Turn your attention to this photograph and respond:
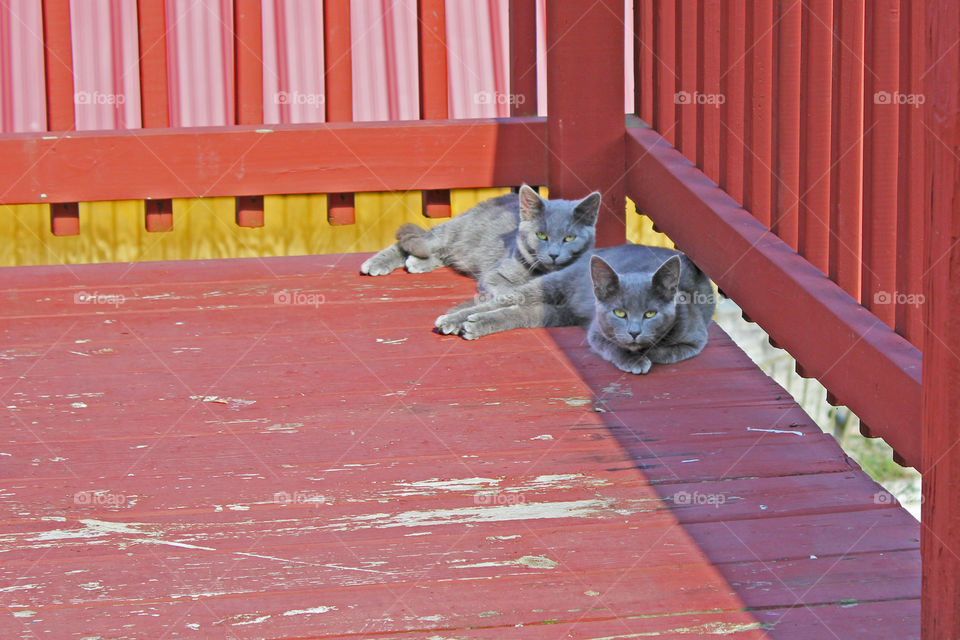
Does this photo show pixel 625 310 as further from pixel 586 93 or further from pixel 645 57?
pixel 645 57

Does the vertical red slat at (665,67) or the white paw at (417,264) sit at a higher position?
the vertical red slat at (665,67)

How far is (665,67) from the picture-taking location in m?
4.13

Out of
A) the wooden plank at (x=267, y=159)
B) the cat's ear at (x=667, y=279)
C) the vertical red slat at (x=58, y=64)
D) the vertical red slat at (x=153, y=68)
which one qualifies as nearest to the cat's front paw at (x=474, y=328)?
the cat's ear at (x=667, y=279)

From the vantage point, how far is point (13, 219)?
17.9ft

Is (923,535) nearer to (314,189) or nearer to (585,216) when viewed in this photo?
(585,216)

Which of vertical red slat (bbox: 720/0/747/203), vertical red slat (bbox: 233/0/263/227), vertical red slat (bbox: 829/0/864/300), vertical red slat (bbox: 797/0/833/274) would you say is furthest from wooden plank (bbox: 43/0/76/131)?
vertical red slat (bbox: 829/0/864/300)

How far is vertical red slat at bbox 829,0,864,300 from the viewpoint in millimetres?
2715

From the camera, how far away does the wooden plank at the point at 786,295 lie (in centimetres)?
250

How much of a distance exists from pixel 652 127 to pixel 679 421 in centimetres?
165

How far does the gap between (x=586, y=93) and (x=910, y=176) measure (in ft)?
6.87

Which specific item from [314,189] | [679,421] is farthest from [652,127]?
[679,421]

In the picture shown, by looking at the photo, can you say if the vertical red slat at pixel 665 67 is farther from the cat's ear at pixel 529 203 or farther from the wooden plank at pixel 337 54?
the wooden plank at pixel 337 54

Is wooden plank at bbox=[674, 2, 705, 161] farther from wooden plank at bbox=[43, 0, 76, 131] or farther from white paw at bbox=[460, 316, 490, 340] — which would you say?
wooden plank at bbox=[43, 0, 76, 131]

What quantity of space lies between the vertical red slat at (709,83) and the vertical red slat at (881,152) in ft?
3.40
